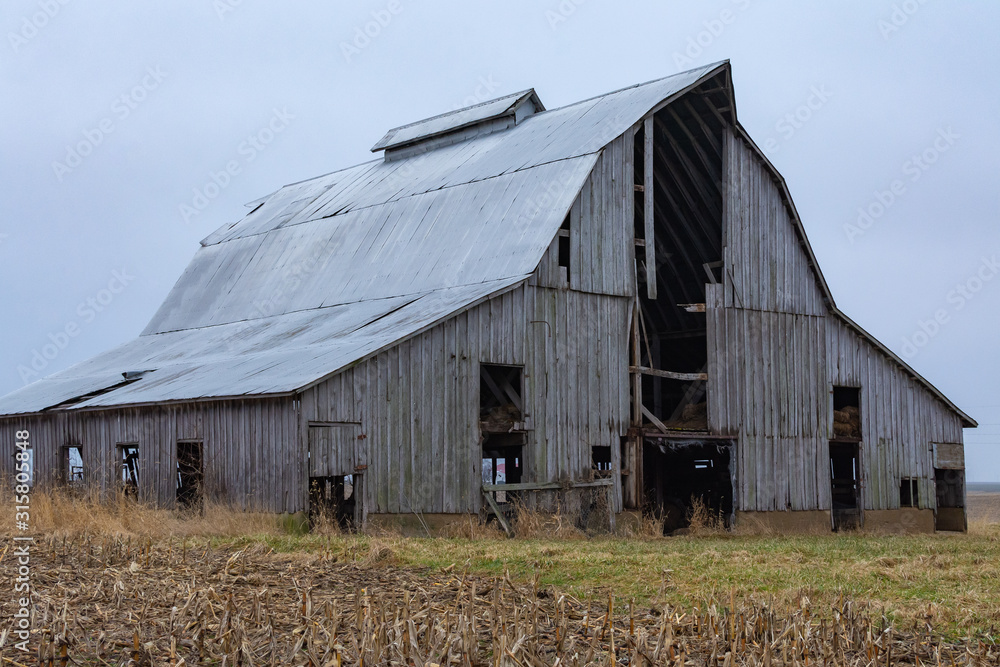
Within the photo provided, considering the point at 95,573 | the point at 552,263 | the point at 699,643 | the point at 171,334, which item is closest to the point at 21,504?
the point at 95,573

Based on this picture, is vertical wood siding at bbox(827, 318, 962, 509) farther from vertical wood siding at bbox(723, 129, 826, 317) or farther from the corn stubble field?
the corn stubble field

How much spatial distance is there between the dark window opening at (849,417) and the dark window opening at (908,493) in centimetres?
170

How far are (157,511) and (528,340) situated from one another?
23.5ft

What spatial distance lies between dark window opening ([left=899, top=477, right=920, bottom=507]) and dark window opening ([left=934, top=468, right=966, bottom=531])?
0.65 m

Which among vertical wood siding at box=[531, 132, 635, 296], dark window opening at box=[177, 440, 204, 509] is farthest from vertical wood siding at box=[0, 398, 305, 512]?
vertical wood siding at box=[531, 132, 635, 296]

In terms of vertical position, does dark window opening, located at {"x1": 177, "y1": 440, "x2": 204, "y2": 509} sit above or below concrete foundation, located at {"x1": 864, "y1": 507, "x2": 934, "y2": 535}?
above

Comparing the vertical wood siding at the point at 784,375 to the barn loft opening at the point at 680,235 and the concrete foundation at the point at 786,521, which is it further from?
the barn loft opening at the point at 680,235

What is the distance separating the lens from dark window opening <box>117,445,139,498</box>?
78.9 ft

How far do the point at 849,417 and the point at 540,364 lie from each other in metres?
8.39

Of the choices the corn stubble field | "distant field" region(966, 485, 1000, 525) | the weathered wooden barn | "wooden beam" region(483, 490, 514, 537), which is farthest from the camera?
"distant field" region(966, 485, 1000, 525)

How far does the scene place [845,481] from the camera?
91.8 ft

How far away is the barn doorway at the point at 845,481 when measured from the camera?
1070 inches

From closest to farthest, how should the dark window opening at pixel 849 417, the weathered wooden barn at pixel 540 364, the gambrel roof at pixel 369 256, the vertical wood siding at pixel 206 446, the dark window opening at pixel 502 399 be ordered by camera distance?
1. the vertical wood siding at pixel 206 446
2. the weathered wooden barn at pixel 540 364
3. the dark window opening at pixel 502 399
4. the gambrel roof at pixel 369 256
5. the dark window opening at pixel 849 417

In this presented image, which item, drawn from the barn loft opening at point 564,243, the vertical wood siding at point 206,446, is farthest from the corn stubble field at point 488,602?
the barn loft opening at point 564,243
